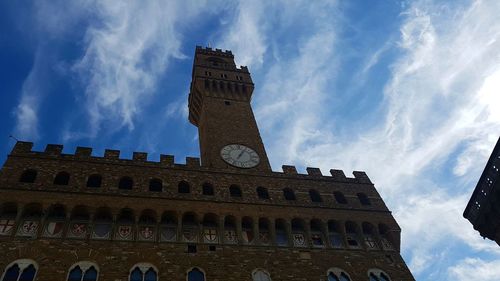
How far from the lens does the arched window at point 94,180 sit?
63.4 feet

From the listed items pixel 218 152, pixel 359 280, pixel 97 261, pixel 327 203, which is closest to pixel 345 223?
pixel 327 203

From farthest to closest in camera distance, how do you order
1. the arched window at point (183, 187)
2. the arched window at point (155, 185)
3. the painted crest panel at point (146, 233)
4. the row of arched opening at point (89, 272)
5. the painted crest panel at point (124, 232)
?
1. the arched window at point (183, 187)
2. the arched window at point (155, 185)
3. the painted crest panel at point (146, 233)
4. the painted crest panel at point (124, 232)
5. the row of arched opening at point (89, 272)

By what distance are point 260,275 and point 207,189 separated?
529 cm

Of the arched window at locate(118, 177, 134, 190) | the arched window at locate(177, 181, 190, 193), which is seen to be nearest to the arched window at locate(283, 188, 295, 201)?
the arched window at locate(177, 181, 190, 193)

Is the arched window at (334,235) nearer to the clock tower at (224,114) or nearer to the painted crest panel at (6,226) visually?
the clock tower at (224,114)

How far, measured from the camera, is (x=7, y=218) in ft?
55.7

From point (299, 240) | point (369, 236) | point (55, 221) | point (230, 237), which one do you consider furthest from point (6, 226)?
point (369, 236)

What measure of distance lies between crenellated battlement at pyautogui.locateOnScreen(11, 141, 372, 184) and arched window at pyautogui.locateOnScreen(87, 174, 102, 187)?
46.8 inches

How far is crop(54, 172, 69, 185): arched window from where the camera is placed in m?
19.1

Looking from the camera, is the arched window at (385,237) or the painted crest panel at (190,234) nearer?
the painted crest panel at (190,234)

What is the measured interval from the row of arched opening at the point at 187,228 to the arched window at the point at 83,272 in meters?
1.36

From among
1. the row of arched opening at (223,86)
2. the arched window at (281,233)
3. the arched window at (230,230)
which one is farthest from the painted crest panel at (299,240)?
the row of arched opening at (223,86)

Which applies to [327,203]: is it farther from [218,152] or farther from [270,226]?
[218,152]

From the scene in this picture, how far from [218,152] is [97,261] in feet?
31.6
